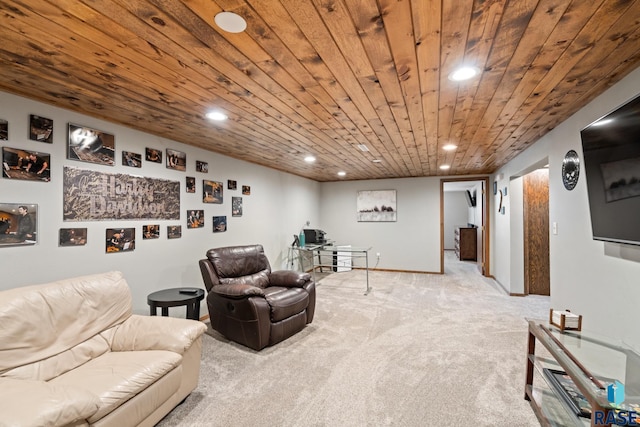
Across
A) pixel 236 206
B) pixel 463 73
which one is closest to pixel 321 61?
pixel 463 73

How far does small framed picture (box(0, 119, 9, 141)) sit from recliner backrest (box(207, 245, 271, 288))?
75.2 inches

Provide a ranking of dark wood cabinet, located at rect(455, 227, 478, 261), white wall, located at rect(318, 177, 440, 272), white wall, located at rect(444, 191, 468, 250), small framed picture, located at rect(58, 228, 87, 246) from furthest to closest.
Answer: white wall, located at rect(444, 191, 468, 250) → dark wood cabinet, located at rect(455, 227, 478, 261) → white wall, located at rect(318, 177, 440, 272) → small framed picture, located at rect(58, 228, 87, 246)

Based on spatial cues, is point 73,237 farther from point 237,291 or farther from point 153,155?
point 237,291

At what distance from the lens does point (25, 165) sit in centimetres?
228

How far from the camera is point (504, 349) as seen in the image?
298 centimetres

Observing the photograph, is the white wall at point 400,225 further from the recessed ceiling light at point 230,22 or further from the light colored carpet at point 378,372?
the recessed ceiling light at point 230,22

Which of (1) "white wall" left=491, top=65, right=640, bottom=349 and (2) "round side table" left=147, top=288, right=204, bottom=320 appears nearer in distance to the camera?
(1) "white wall" left=491, top=65, right=640, bottom=349

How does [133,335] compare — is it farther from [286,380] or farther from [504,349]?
[504,349]

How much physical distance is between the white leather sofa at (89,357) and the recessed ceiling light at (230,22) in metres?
1.86

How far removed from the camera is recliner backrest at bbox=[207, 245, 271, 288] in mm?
3508

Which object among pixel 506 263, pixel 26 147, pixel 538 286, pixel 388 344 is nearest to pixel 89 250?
pixel 26 147

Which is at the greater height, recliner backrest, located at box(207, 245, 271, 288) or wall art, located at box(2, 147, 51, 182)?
wall art, located at box(2, 147, 51, 182)

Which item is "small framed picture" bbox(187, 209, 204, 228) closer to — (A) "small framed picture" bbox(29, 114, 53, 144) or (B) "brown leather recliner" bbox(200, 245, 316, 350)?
(B) "brown leather recliner" bbox(200, 245, 316, 350)

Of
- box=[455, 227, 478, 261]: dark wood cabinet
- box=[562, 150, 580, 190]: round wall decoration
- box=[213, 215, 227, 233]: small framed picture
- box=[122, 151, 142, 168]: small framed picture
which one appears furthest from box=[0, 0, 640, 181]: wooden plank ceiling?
box=[455, 227, 478, 261]: dark wood cabinet
